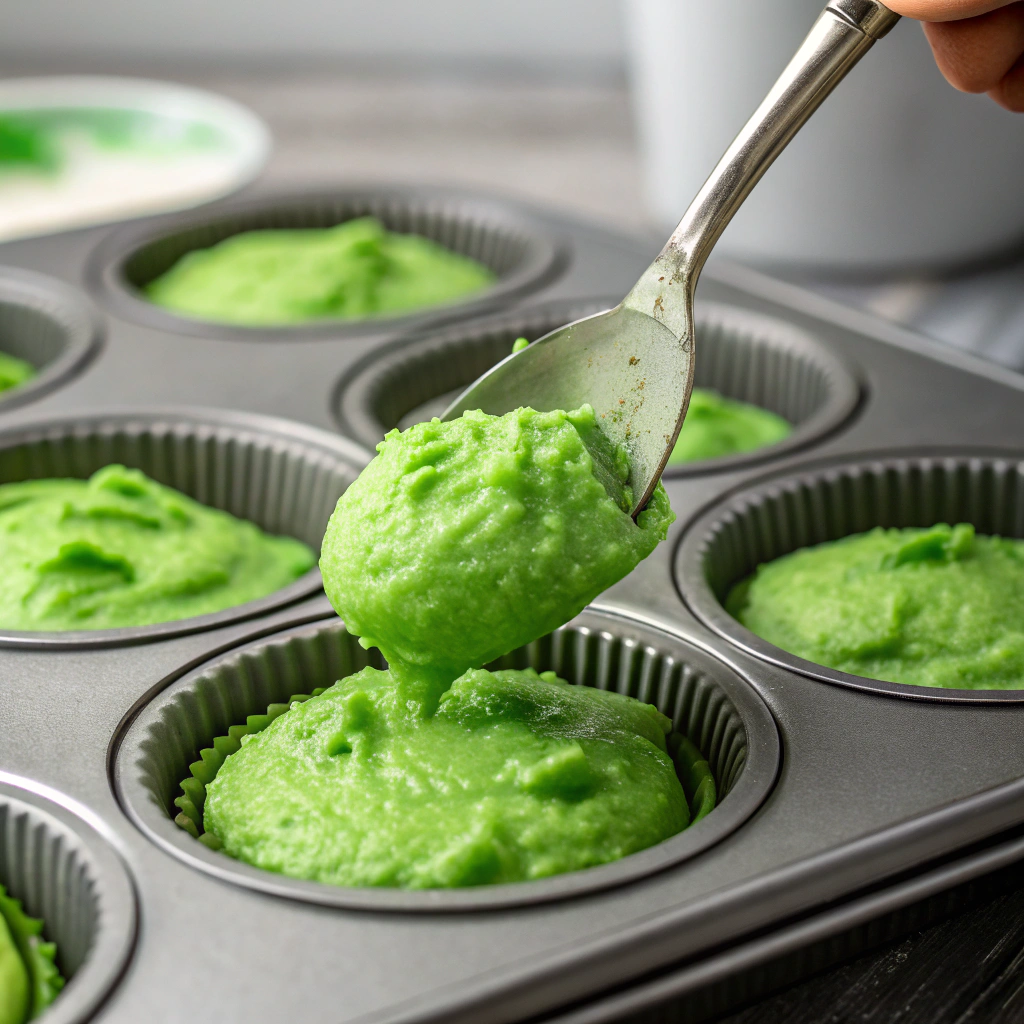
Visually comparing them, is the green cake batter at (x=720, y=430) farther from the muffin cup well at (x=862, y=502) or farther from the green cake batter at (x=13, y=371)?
the green cake batter at (x=13, y=371)

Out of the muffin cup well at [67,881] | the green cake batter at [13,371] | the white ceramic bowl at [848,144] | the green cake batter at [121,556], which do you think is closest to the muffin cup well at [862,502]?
the green cake batter at [121,556]

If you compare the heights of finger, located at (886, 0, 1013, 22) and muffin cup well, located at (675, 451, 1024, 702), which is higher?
finger, located at (886, 0, 1013, 22)

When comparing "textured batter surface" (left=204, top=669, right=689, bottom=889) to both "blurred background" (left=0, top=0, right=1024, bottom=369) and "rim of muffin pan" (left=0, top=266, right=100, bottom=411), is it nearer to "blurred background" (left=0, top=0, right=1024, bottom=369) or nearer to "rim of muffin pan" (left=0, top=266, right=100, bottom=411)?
"rim of muffin pan" (left=0, top=266, right=100, bottom=411)

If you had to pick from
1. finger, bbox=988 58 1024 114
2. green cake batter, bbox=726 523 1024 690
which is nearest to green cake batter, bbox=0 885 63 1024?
→ green cake batter, bbox=726 523 1024 690

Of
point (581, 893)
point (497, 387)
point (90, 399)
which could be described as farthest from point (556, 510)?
point (90, 399)

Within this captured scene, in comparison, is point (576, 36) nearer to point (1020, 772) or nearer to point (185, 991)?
point (1020, 772)

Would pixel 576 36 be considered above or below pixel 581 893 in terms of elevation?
above

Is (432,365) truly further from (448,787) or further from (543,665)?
(448,787)
